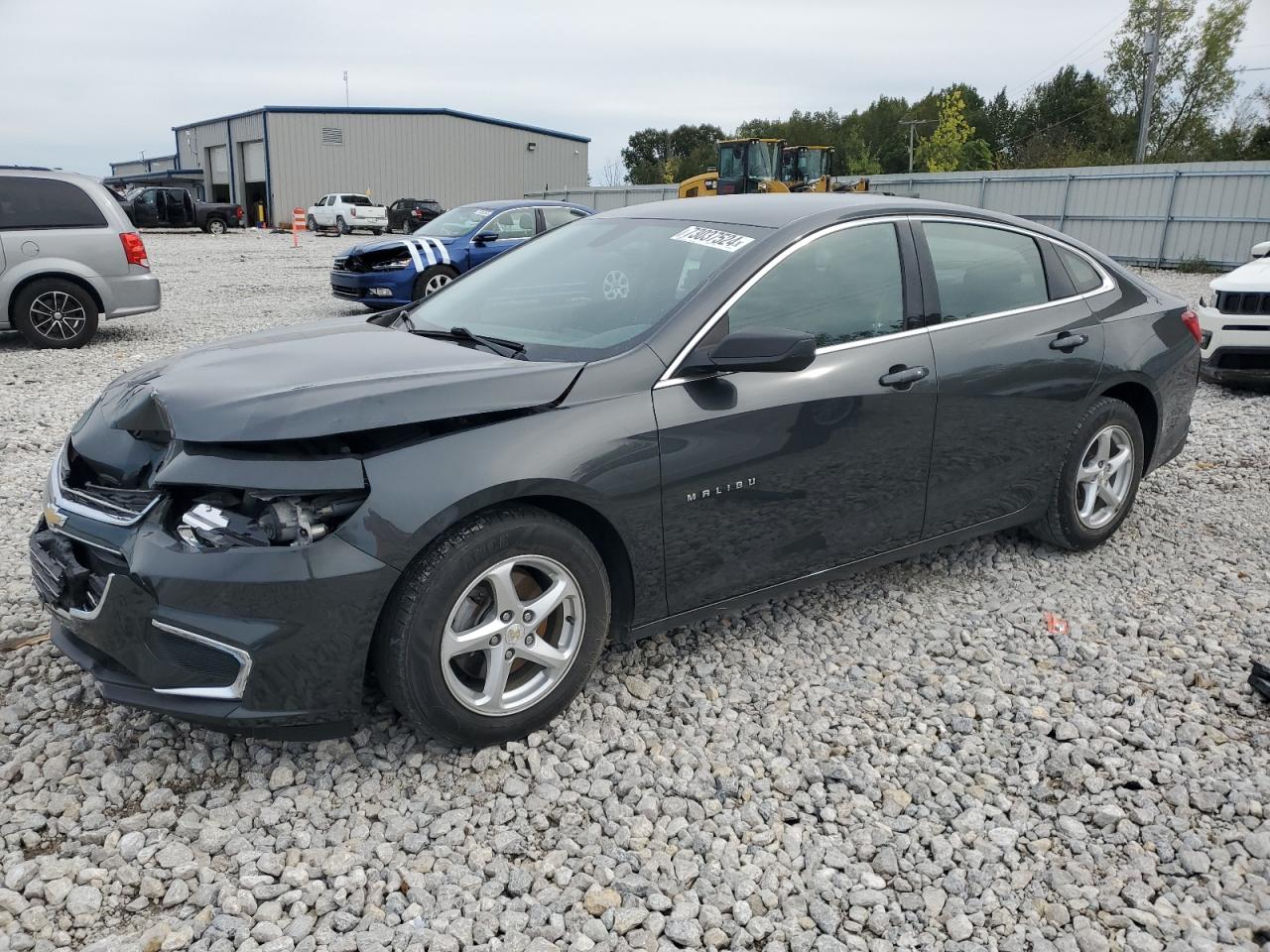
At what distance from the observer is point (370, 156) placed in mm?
48625

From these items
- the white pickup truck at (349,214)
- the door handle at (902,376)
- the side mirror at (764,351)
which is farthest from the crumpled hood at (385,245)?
the white pickup truck at (349,214)

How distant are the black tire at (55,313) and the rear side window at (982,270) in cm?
911

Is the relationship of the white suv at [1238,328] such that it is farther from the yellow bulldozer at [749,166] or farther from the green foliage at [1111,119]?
the green foliage at [1111,119]

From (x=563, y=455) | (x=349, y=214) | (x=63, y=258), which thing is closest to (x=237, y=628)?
(x=563, y=455)

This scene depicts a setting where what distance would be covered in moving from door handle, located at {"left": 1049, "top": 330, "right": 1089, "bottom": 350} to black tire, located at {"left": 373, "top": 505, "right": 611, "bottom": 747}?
2.31 metres

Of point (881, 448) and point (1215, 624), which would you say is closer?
point (881, 448)

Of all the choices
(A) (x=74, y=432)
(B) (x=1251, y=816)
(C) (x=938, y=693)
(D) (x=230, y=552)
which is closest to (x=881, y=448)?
(C) (x=938, y=693)

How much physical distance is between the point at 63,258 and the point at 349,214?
31.7 metres

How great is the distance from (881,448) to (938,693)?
0.88m

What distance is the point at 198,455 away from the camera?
2.56 m

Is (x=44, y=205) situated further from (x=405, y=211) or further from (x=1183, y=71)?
(x=1183, y=71)

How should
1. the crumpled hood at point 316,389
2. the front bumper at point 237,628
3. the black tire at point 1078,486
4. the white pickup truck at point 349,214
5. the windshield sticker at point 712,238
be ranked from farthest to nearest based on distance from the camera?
the white pickup truck at point 349,214 < the black tire at point 1078,486 < the windshield sticker at point 712,238 < the crumpled hood at point 316,389 < the front bumper at point 237,628

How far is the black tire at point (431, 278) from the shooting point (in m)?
11.3

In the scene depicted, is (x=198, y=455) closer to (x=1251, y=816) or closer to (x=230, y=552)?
(x=230, y=552)
